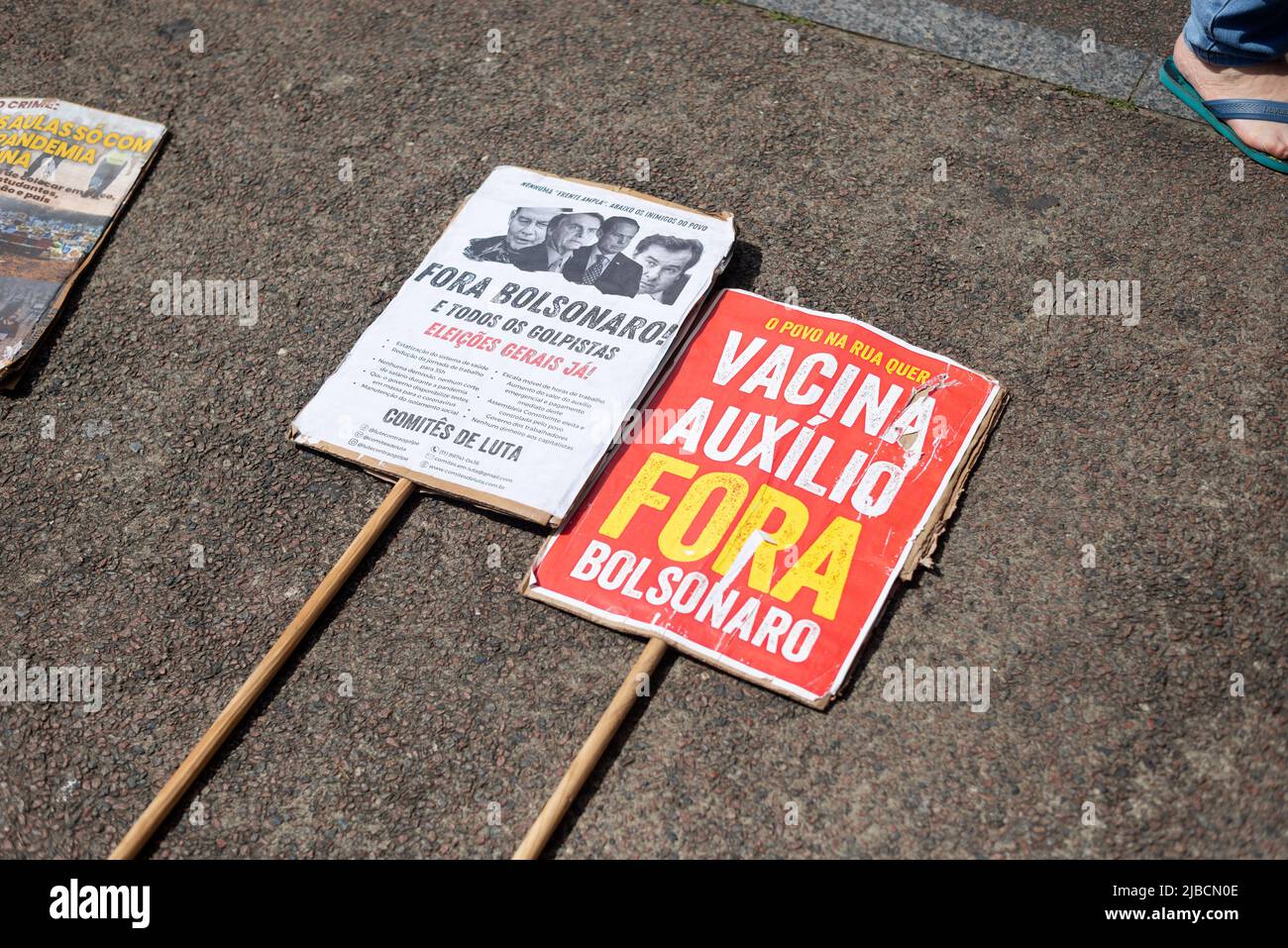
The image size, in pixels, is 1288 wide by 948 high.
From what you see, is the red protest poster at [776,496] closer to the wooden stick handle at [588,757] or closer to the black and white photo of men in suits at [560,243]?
the wooden stick handle at [588,757]

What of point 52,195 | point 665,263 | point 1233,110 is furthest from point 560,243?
point 1233,110

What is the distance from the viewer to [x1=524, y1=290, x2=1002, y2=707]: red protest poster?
1921mm

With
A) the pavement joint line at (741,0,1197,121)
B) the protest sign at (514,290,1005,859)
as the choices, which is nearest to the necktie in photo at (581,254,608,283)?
the protest sign at (514,290,1005,859)

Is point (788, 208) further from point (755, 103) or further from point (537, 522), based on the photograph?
point (537, 522)

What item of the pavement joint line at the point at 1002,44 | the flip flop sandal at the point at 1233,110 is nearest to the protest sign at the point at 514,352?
the pavement joint line at the point at 1002,44

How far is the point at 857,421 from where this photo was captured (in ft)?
7.06

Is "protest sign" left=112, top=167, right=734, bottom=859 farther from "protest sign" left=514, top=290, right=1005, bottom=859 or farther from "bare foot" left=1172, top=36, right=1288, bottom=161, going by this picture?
"bare foot" left=1172, top=36, right=1288, bottom=161

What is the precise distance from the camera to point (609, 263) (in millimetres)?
2408

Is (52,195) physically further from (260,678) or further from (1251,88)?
(1251,88)

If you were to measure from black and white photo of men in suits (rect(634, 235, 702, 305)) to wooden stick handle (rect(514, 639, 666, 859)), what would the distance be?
2.68 ft

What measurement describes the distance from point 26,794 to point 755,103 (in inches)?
85.5

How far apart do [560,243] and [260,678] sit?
3.74 ft
